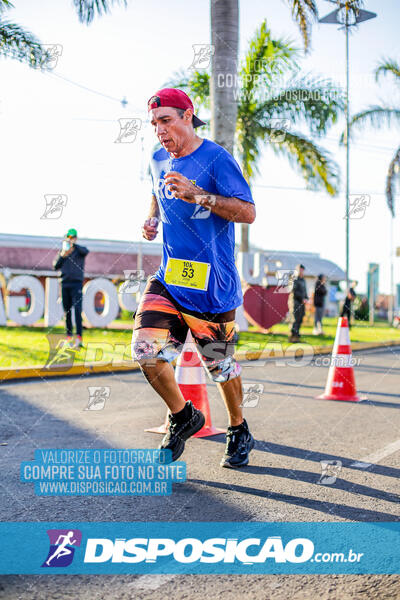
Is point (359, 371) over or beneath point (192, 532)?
beneath

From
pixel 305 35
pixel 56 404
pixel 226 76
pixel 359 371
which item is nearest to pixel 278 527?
pixel 56 404

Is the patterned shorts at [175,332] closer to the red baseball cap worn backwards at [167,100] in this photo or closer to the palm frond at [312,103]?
the red baseball cap worn backwards at [167,100]

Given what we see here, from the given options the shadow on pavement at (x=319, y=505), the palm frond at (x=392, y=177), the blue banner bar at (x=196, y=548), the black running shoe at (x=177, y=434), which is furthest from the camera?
the palm frond at (x=392, y=177)

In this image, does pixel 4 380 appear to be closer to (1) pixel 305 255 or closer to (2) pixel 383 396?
(2) pixel 383 396

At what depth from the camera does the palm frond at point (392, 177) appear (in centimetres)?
2356

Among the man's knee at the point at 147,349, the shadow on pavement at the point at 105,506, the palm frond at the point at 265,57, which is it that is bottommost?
the shadow on pavement at the point at 105,506

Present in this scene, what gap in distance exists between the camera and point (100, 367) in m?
8.65

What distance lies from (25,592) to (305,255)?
3367 cm

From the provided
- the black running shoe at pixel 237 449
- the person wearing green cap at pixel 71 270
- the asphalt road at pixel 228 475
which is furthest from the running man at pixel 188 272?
the person wearing green cap at pixel 71 270

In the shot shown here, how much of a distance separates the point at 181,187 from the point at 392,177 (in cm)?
2189

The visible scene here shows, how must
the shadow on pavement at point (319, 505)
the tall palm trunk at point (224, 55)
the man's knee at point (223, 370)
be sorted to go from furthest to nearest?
the tall palm trunk at point (224, 55), the man's knee at point (223, 370), the shadow on pavement at point (319, 505)

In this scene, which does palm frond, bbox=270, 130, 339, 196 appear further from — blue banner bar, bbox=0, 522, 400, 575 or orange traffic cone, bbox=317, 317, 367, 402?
blue banner bar, bbox=0, 522, 400, 575

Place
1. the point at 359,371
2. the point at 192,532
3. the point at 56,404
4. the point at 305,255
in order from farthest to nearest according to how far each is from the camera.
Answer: the point at 305,255
the point at 359,371
the point at 56,404
the point at 192,532

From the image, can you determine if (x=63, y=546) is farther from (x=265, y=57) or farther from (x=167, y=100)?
(x=265, y=57)
